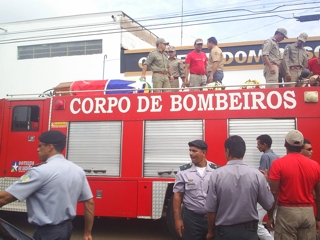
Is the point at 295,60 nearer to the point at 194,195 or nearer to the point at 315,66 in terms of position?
the point at 315,66

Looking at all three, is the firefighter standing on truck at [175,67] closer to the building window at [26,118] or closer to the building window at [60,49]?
the building window at [26,118]

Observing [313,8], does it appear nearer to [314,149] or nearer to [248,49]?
[248,49]

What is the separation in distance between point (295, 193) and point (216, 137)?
257 centimetres

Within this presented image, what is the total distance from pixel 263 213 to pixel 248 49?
12953mm

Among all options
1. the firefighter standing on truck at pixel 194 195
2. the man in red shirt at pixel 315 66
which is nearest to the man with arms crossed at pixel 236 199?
the firefighter standing on truck at pixel 194 195

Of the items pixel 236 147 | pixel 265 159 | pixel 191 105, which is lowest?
pixel 265 159

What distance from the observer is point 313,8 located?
1293 cm

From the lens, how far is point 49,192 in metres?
2.70

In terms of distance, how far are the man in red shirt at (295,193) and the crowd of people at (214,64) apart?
351 centimetres

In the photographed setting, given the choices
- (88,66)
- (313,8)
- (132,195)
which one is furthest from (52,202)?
(88,66)

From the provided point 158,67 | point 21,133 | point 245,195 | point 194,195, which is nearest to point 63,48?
point 158,67

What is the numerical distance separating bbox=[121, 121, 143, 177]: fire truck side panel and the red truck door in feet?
5.70

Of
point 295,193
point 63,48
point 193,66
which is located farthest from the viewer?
point 63,48

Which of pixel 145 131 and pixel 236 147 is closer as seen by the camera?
pixel 236 147
